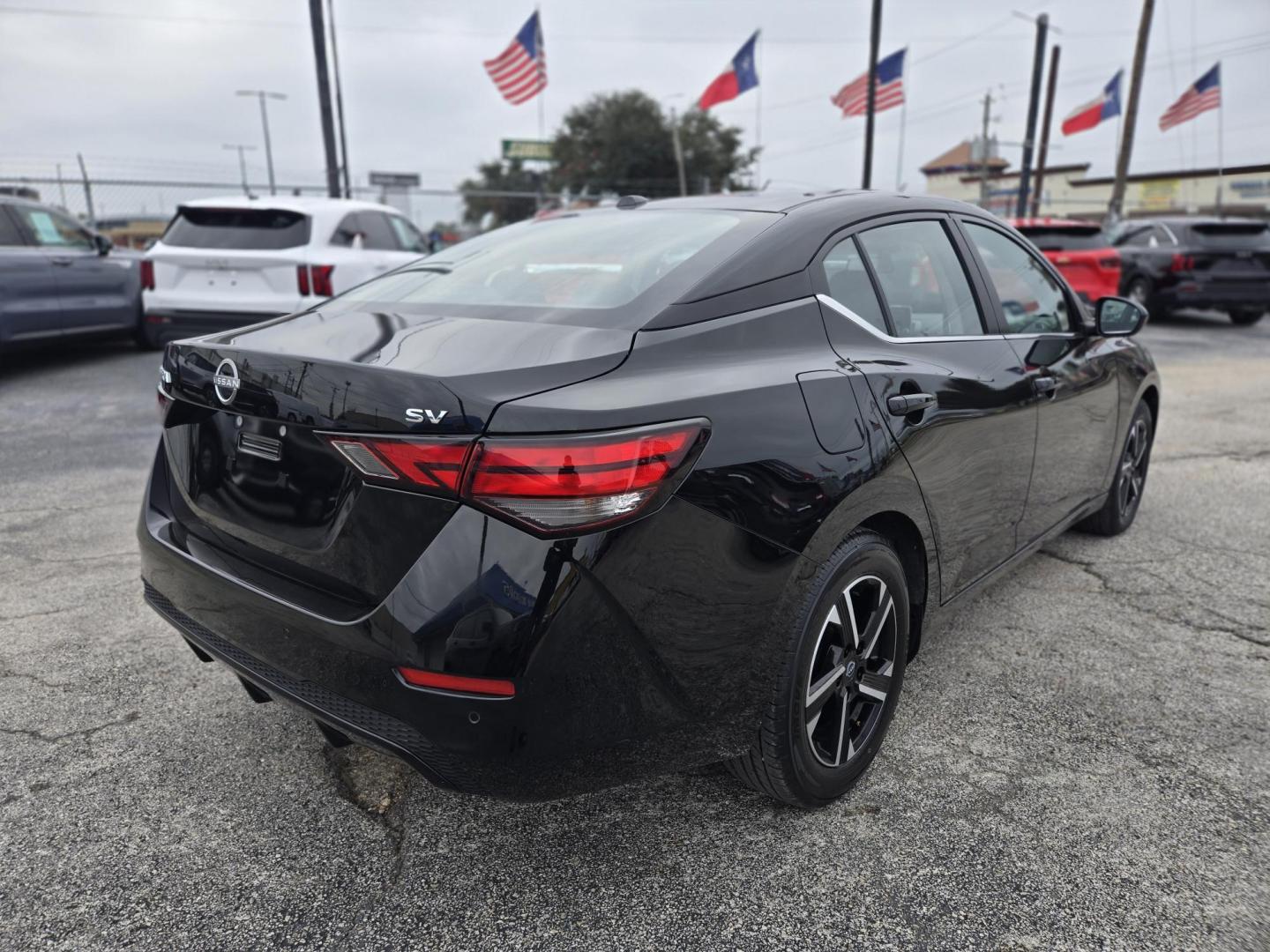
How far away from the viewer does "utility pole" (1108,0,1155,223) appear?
74.9ft

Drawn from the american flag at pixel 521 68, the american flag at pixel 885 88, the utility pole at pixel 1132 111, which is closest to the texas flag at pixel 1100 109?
the utility pole at pixel 1132 111

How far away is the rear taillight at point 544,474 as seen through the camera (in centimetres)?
163

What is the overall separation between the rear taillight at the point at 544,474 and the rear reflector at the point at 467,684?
0.29 meters

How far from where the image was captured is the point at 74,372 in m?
8.57

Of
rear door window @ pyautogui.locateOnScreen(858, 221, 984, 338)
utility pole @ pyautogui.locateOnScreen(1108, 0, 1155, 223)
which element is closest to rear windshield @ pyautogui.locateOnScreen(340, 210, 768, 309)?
rear door window @ pyautogui.locateOnScreen(858, 221, 984, 338)

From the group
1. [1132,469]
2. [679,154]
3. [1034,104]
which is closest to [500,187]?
[679,154]

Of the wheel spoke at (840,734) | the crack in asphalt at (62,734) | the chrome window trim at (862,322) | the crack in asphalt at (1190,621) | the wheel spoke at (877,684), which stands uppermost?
the chrome window trim at (862,322)

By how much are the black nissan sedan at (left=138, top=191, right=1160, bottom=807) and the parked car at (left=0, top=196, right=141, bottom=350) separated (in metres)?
6.56

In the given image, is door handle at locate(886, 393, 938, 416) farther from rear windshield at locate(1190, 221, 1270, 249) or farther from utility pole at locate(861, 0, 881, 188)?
utility pole at locate(861, 0, 881, 188)

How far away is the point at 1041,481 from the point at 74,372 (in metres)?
8.53

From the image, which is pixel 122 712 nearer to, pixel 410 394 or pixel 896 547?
pixel 410 394

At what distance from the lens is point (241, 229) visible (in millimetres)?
7801

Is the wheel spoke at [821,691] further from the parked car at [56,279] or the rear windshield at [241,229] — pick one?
the parked car at [56,279]

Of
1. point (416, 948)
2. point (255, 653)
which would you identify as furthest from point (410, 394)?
point (416, 948)
